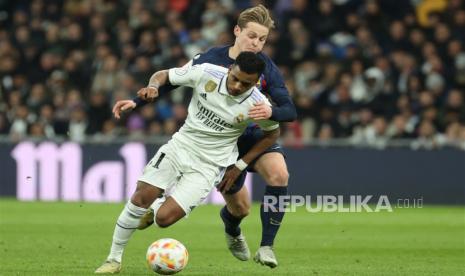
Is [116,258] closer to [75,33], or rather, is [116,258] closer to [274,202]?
[274,202]

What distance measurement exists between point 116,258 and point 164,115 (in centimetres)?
1041

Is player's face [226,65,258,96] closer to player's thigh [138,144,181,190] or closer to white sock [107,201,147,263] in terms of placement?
player's thigh [138,144,181,190]

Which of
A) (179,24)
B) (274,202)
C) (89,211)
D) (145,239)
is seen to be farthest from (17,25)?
(274,202)

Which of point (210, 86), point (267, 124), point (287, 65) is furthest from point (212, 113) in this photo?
point (287, 65)

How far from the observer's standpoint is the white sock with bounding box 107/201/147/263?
27.6 ft

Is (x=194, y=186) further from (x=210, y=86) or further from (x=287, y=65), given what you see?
(x=287, y=65)

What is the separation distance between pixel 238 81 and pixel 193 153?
774mm

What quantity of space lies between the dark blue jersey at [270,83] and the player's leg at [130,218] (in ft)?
2.75

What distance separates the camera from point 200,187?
851 centimetres

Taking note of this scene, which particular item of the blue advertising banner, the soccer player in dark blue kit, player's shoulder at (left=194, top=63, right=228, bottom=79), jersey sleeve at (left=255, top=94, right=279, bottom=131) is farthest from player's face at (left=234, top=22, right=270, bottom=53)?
the blue advertising banner

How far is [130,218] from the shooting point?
845cm

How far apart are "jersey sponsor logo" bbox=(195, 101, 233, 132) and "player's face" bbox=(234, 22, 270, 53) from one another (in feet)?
2.03

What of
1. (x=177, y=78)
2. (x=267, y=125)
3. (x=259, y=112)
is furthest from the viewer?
(x=267, y=125)
